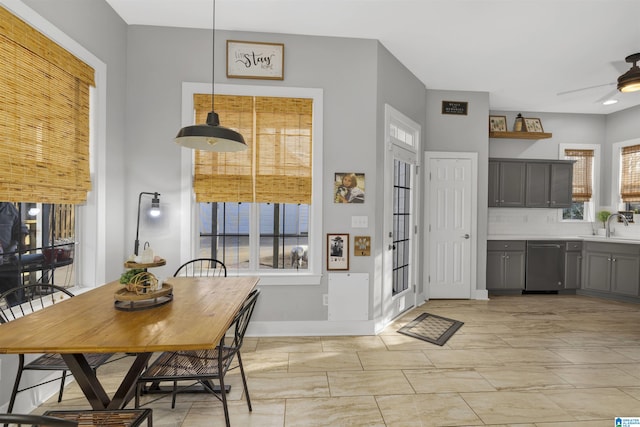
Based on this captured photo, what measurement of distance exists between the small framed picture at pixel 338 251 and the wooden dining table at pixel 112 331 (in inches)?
61.7

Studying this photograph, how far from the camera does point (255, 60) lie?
3451mm

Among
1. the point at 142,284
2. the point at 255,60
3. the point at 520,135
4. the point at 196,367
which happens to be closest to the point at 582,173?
the point at 520,135

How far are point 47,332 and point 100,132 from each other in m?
2.06

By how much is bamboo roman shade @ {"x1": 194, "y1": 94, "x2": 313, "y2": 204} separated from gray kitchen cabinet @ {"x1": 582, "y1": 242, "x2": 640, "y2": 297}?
498 centimetres

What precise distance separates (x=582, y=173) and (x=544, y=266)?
204 centimetres

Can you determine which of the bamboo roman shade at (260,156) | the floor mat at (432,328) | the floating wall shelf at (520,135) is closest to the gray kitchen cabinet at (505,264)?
the floor mat at (432,328)

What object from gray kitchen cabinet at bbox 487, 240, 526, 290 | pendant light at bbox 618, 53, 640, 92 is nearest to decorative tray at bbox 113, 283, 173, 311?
gray kitchen cabinet at bbox 487, 240, 526, 290

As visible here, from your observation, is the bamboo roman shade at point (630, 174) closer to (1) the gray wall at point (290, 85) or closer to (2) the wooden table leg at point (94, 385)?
(1) the gray wall at point (290, 85)

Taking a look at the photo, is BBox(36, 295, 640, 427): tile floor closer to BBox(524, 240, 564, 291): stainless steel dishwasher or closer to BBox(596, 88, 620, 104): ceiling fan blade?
BBox(524, 240, 564, 291): stainless steel dishwasher

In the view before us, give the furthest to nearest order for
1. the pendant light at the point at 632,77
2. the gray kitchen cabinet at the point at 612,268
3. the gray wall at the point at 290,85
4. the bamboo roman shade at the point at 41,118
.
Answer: the gray kitchen cabinet at the point at 612,268 < the pendant light at the point at 632,77 < the gray wall at the point at 290,85 < the bamboo roman shade at the point at 41,118

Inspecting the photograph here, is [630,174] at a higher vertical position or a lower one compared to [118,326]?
higher

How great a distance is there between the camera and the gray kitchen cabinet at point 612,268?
4785mm

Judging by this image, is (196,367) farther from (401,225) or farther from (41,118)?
(401,225)

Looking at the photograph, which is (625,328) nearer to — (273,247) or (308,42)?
(273,247)
